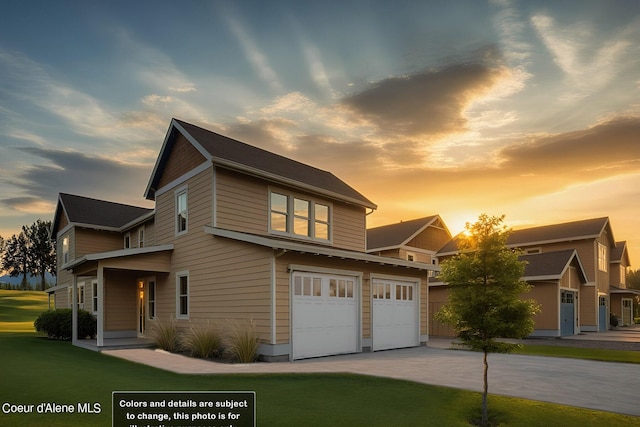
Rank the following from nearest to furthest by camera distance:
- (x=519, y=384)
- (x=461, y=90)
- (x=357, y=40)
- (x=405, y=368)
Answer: (x=519, y=384) → (x=405, y=368) → (x=357, y=40) → (x=461, y=90)

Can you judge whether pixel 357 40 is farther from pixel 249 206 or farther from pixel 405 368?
pixel 405 368

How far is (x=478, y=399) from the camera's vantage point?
947 centimetres

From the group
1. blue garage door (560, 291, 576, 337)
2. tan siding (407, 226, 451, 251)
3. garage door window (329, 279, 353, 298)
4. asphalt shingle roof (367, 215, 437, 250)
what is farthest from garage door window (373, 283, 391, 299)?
tan siding (407, 226, 451, 251)

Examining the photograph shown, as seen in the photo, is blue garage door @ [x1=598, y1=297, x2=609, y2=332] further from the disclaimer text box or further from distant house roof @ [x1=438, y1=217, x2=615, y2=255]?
the disclaimer text box

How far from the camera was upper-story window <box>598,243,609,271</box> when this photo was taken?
36.0m

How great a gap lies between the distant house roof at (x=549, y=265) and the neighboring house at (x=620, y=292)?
13.8 meters

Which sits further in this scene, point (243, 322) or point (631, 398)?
point (243, 322)

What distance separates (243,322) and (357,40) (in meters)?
10.2

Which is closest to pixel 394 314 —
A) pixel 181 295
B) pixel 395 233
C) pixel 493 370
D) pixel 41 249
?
pixel 493 370

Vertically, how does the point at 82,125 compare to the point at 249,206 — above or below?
above

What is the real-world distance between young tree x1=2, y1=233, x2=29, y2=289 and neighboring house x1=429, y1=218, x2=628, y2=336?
81.8 m

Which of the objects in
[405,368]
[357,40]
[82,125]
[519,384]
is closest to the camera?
[519,384]

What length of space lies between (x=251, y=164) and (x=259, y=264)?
5.09 m

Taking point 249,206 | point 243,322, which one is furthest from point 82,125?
point 243,322
